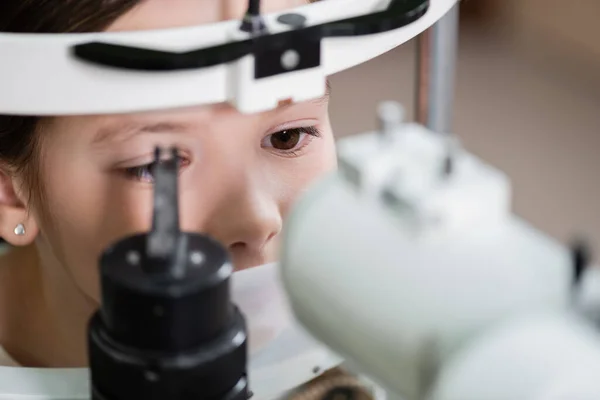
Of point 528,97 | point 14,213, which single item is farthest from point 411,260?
point 528,97

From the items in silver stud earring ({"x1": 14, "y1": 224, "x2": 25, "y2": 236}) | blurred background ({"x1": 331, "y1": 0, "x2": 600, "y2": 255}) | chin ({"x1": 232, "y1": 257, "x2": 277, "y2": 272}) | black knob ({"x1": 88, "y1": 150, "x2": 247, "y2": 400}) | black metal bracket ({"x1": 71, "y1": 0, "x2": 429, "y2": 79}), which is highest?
black metal bracket ({"x1": 71, "y1": 0, "x2": 429, "y2": 79})

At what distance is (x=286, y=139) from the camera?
651 mm

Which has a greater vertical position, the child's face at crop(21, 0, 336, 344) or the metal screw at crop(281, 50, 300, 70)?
the metal screw at crop(281, 50, 300, 70)

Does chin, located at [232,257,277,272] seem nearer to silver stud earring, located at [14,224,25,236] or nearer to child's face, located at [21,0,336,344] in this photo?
child's face, located at [21,0,336,344]

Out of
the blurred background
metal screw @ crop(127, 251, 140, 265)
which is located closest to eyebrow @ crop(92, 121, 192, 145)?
metal screw @ crop(127, 251, 140, 265)

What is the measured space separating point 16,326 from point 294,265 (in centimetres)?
50

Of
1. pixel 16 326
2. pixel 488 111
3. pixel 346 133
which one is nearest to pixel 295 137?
pixel 16 326

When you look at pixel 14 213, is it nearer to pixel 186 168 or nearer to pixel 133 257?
pixel 186 168

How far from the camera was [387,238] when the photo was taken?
32cm

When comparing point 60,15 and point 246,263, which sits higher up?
point 60,15

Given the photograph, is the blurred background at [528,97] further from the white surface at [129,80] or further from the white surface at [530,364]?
the white surface at [530,364]

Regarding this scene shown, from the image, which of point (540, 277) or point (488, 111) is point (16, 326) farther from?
point (488, 111)

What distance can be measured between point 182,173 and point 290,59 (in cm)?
12

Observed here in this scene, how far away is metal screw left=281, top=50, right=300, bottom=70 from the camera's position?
497mm
